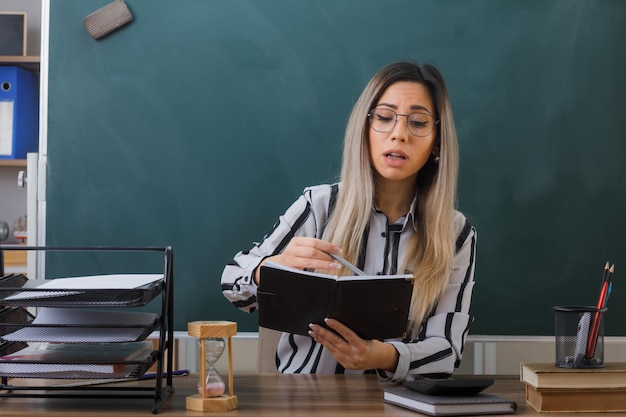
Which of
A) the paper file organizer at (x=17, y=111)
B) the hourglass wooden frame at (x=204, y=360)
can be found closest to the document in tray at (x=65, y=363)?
the hourglass wooden frame at (x=204, y=360)

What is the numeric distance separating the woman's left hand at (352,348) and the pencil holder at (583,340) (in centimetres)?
37

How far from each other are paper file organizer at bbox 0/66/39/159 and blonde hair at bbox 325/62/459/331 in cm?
232

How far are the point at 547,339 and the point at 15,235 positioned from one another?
2704 mm

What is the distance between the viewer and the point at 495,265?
2.43 metres

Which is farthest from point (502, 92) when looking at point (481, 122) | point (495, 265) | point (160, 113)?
point (160, 113)

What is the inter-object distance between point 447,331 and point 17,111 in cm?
270

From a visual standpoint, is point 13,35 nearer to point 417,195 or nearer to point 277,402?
point 417,195

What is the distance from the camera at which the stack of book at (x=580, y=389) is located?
1.24 metres

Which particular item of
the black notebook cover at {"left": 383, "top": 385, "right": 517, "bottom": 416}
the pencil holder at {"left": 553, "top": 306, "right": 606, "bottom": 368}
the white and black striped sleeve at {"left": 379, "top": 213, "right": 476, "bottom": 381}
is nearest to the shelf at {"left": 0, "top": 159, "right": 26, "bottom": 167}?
the white and black striped sleeve at {"left": 379, "top": 213, "right": 476, "bottom": 381}

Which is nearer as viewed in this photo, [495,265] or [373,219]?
[373,219]

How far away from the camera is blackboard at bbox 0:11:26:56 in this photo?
13.1 ft

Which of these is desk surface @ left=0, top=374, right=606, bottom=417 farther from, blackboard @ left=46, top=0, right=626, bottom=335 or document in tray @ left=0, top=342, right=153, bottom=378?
blackboard @ left=46, top=0, right=626, bottom=335

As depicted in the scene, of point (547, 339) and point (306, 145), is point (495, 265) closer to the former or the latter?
point (547, 339)

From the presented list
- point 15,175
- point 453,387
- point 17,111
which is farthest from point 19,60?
point 453,387
